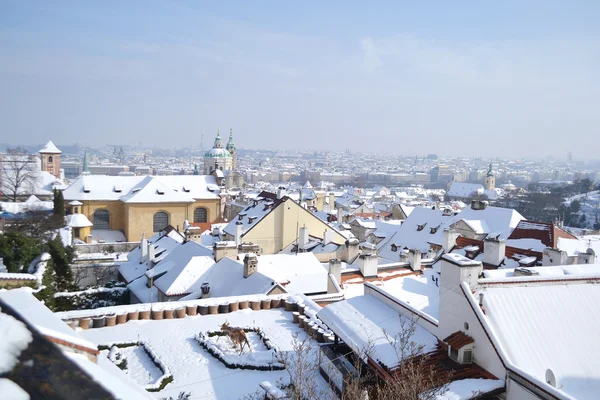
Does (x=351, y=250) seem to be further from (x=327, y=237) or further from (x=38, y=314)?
(x=38, y=314)

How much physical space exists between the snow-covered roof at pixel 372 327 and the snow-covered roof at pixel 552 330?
1.54 metres

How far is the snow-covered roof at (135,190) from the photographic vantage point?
50375 mm

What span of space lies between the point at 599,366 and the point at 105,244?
40.4 m

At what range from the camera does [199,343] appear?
1300 cm

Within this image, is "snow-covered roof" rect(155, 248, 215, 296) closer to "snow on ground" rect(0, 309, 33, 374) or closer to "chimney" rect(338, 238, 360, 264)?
"chimney" rect(338, 238, 360, 264)

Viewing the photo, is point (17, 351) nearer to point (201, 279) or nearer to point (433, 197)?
point (201, 279)

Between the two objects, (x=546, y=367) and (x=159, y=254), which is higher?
(x=546, y=367)

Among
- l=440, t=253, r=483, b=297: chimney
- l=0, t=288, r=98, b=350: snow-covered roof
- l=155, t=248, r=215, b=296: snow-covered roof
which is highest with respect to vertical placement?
l=0, t=288, r=98, b=350: snow-covered roof

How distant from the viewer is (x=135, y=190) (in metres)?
51.6

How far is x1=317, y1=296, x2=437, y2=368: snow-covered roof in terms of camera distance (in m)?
10.0

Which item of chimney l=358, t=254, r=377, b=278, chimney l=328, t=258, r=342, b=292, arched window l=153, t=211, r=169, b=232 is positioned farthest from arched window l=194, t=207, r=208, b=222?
chimney l=328, t=258, r=342, b=292

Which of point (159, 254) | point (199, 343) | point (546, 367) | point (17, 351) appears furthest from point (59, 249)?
point (17, 351)

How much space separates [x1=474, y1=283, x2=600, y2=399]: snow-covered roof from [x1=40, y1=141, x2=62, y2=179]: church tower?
87129mm

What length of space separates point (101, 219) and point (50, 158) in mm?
41947
